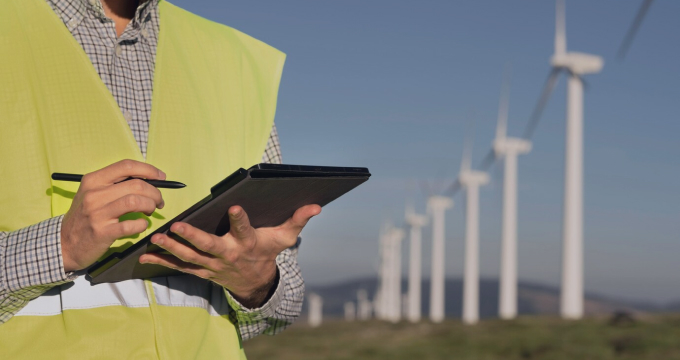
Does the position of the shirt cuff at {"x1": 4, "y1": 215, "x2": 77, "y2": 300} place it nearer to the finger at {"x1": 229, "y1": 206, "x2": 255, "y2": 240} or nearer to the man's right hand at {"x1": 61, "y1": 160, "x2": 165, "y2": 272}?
the man's right hand at {"x1": 61, "y1": 160, "x2": 165, "y2": 272}

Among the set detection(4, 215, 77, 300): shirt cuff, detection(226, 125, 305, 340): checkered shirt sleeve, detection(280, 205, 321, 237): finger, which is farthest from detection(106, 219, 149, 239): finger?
detection(226, 125, 305, 340): checkered shirt sleeve

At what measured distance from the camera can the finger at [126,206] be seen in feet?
8.51

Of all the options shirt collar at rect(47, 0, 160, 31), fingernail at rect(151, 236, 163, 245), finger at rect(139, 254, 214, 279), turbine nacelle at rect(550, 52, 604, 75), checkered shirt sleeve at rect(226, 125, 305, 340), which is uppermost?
turbine nacelle at rect(550, 52, 604, 75)

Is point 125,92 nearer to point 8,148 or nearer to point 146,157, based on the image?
point 146,157

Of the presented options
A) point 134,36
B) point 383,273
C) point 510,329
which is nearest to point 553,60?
point 510,329

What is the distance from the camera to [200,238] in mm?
2723

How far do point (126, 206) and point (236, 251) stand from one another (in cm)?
46

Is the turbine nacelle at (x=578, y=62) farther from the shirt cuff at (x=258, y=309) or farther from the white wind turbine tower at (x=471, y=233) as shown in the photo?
the shirt cuff at (x=258, y=309)

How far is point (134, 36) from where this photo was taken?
333 centimetres

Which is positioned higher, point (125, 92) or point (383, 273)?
point (125, 92)

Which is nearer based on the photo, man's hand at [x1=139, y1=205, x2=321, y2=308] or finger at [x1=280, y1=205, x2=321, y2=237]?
man's hand at [x1=139, y1=205, x2=321, y2=308]

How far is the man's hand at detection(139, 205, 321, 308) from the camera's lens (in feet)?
9.02

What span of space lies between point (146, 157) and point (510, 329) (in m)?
34.8

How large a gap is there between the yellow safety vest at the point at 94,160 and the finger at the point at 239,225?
37 centimetres
